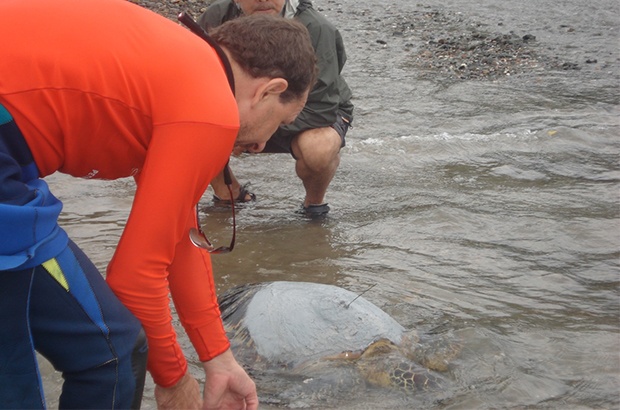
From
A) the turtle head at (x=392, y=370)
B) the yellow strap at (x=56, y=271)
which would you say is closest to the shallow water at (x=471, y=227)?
the turtle head at (x=392, y=370)

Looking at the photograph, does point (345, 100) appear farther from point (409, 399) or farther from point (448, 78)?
point (448, 78)

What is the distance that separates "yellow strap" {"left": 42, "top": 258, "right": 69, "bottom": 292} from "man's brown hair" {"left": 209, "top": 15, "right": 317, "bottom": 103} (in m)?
0.65

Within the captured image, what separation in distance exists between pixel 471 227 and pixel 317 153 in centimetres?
95

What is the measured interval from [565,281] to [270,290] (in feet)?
4.87

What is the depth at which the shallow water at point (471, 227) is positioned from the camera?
3068 mm

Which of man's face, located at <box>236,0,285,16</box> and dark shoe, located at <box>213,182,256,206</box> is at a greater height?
man's face, located at <box>236,0,285,16</box>

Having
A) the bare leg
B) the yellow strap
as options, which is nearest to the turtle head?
the yellow strap

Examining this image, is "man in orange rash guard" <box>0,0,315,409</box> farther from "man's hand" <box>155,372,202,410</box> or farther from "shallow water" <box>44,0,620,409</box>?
"shallow water" <box>44,0,620,409</box>

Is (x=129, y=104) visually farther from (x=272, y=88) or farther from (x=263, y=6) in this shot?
(x=263, y=6)

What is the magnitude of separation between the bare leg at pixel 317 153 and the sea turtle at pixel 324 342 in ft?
4.07

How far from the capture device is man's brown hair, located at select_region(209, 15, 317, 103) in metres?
1.96

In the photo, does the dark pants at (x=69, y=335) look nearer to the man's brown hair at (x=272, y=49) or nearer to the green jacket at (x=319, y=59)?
the man's brown hair at (x=272, y=49)

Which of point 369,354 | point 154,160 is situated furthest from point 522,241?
point 154,160

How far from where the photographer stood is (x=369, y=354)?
9.73 ft
